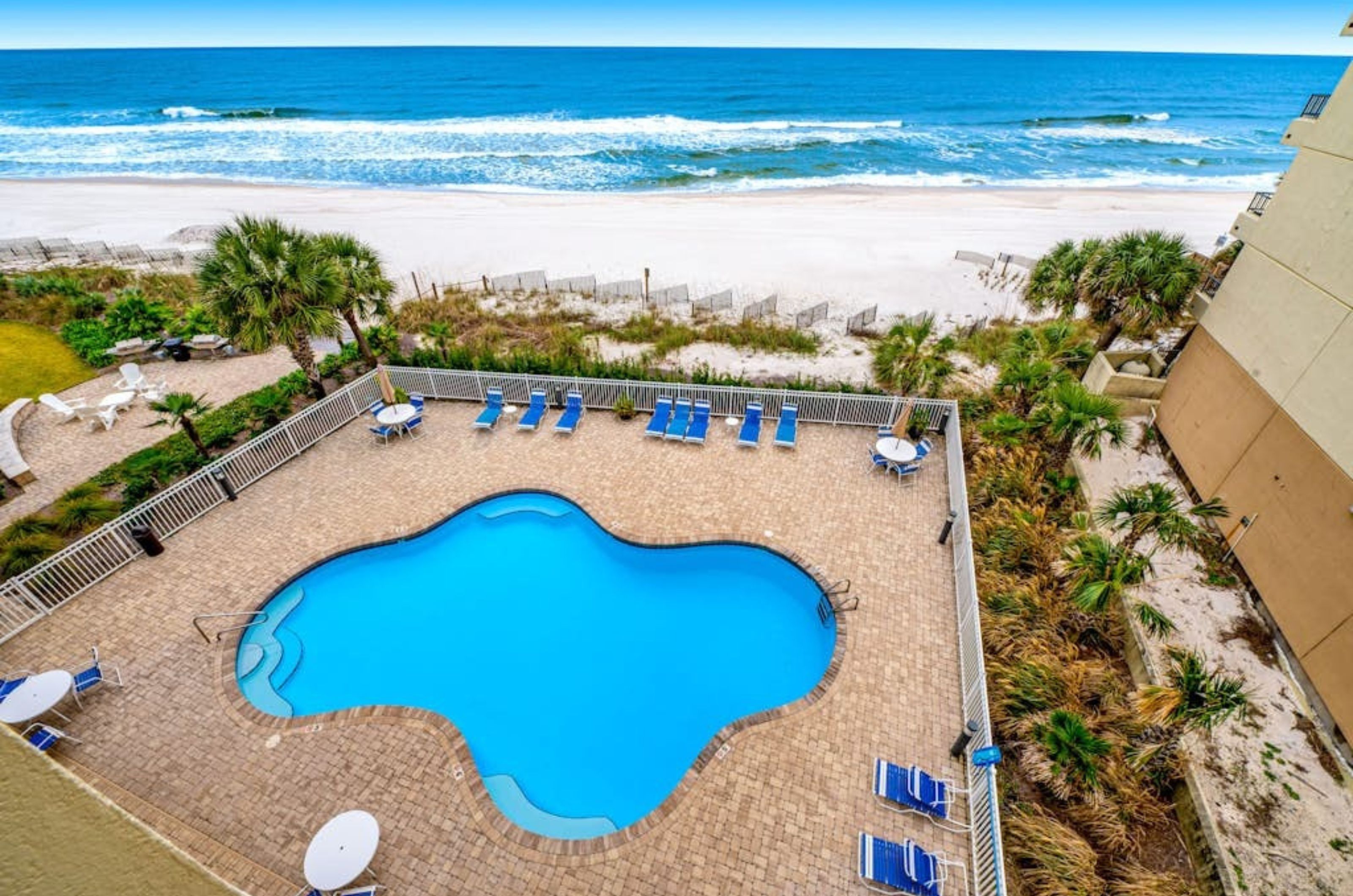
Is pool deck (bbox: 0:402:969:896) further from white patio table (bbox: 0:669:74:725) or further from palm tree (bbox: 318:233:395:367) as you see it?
palm tree (bbox: 318:233:395:367)

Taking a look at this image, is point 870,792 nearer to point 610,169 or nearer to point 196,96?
point 610,169

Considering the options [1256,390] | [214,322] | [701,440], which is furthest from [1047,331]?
[214,322]

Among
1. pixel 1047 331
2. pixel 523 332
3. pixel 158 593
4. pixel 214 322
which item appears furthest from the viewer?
pixel 523 332

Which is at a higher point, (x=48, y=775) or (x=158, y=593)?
(x=48, y=775)

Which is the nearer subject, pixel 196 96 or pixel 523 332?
pixel 523 332

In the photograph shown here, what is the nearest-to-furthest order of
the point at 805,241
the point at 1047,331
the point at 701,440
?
the point at 701,440, the point at 1047,331, the point at 805,241

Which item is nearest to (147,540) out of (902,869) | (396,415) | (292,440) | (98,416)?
(292,440)

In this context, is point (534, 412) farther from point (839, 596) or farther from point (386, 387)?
point (839, 596)
